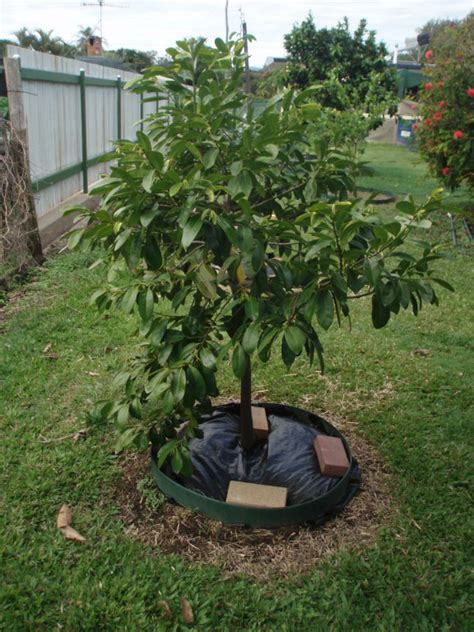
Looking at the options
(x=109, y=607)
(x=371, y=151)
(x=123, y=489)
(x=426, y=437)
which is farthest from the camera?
(x=371, y=151)

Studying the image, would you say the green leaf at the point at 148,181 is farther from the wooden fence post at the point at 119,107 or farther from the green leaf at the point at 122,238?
the wooden fence post at the point at 119,107

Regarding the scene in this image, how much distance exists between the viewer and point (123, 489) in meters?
2.99

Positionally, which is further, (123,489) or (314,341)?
(123,489)

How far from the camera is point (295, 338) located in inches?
86.2

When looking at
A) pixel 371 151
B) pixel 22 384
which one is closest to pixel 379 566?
pixel 22 384

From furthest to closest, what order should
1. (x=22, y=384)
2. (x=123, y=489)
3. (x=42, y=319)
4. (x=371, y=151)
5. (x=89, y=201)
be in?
(x=371, y=151) → (x=89, y=201) → (x=42, y=319) → (x=22, y=384) → (x=123, y=489)

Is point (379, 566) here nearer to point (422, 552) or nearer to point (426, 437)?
Result: point (422, 552)

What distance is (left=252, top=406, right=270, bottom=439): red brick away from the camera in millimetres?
3289

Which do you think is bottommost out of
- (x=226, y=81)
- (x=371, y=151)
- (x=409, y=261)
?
(x=371, y=151)

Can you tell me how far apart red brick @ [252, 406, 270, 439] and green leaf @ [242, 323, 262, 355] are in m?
1.10

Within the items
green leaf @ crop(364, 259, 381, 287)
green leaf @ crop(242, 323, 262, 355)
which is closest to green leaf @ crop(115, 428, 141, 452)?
green leaf @ crop(242, 323, 262, 355)

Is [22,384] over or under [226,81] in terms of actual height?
under

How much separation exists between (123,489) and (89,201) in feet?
21.3

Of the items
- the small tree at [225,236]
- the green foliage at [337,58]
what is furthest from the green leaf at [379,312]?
the green foliage at [337,58]
